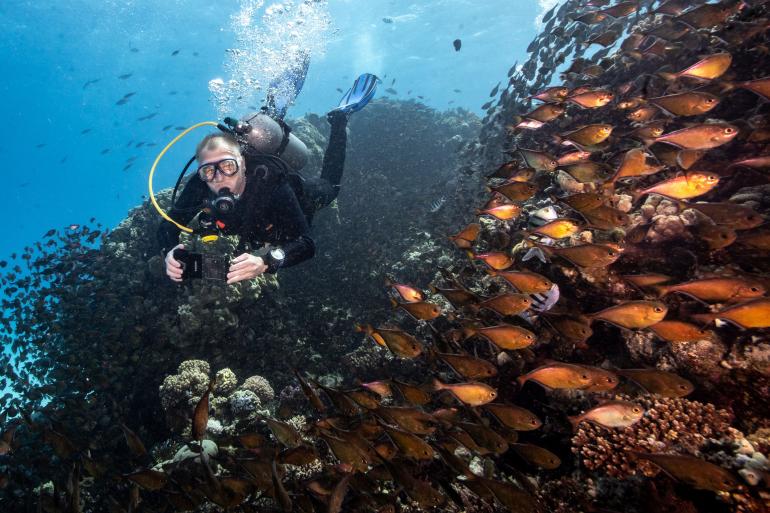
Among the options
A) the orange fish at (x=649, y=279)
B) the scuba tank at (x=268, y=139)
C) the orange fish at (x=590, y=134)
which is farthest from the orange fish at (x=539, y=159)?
the scuba tank at (x=268, y=139)

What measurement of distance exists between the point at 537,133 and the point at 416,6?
41.9 meters

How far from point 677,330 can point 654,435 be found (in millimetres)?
1073

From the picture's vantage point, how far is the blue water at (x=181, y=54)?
38.7m

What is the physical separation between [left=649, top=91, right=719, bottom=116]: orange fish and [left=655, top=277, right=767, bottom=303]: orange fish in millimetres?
1791

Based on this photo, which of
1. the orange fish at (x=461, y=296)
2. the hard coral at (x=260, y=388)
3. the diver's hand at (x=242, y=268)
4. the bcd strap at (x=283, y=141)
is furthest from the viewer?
the bcd strap at (x=283, y=141)

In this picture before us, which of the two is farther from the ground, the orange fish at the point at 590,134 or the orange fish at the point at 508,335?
the orange fish at the point at 590,134

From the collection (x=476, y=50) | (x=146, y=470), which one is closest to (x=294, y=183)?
(x=146, y=470)

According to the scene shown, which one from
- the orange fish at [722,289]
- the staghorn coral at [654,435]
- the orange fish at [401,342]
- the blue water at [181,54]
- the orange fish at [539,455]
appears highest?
the blue water at [181,54]

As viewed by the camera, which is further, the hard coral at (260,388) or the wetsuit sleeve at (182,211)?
the hard coral at (260,388)

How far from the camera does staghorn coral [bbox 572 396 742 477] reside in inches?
111

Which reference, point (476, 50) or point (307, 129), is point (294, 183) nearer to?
point (307, 129)

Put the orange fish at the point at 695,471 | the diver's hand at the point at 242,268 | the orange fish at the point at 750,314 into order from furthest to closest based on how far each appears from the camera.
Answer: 1. the diver's hand at the point at 242,268
2. the orange fish at the point at 750,314
3. the orange fish at the point at 695,471

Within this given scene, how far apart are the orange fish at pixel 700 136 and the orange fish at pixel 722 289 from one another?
133cm

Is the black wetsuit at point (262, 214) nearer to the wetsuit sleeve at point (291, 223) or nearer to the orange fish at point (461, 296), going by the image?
the wetsuit sleeve at point (291, 223)
